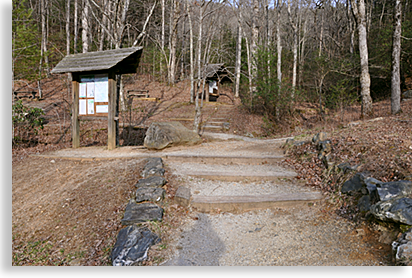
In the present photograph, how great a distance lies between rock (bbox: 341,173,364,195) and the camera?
411 centimetres

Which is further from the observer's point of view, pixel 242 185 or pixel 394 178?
pixel 242 185

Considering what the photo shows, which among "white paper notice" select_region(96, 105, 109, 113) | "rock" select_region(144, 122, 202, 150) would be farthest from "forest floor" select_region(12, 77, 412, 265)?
"white paper notice" select_region(96, 105, 109, 113)

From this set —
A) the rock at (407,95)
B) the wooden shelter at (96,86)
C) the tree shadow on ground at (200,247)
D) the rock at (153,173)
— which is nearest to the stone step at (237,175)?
the rock at (153,173)

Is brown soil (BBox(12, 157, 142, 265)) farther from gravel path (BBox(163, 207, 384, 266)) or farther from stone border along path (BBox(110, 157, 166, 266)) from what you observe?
gravel path (BBox(163, 207, 384, 266))

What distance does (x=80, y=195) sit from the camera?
4.11 m

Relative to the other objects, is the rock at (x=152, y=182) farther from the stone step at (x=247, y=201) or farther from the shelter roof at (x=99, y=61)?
the shelter roof at (x=99, y=61)

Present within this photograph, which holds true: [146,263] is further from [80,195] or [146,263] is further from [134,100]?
[134,100]

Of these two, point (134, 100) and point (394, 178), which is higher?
point (134, 100)

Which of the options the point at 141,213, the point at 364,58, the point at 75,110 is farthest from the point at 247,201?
the point at 364,58

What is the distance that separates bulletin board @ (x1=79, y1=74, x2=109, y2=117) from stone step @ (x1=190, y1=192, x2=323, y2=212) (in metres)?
4.50

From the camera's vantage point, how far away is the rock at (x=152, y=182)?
4.54m

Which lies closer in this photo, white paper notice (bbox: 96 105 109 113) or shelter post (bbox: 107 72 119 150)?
shelter post (bbox: 107 72 119 150)
